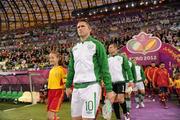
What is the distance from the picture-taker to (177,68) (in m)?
14.6

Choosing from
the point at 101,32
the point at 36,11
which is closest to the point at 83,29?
the point at 101,32

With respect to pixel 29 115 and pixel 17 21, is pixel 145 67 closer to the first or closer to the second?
pixel 29 115

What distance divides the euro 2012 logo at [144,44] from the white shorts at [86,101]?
11130mm

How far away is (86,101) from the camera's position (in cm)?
455

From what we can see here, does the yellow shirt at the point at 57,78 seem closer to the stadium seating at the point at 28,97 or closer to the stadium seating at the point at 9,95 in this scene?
the stadium seating at the point at 28,97

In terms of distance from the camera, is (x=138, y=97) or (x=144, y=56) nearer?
(x=138, y=97)

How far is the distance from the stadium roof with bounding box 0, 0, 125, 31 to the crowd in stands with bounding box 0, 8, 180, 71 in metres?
5.23

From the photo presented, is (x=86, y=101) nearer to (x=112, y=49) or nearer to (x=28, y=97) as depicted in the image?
(x=112, y=49)

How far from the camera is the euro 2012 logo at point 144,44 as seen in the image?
15468 mm

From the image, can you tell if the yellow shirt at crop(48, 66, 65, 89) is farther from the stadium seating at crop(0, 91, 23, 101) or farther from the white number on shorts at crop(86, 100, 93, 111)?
the stadium seating at crop(0, 91, 23, 101)

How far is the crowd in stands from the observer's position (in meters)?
23.2

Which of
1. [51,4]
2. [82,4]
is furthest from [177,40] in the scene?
[51,4]

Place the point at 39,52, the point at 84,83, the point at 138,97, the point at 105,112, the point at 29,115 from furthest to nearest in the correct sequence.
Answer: the point at 39,52 → the point at 138,97 → the point at 29,115 → the point at 105,112 → the point at 84,83

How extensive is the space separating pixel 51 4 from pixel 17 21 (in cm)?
761
